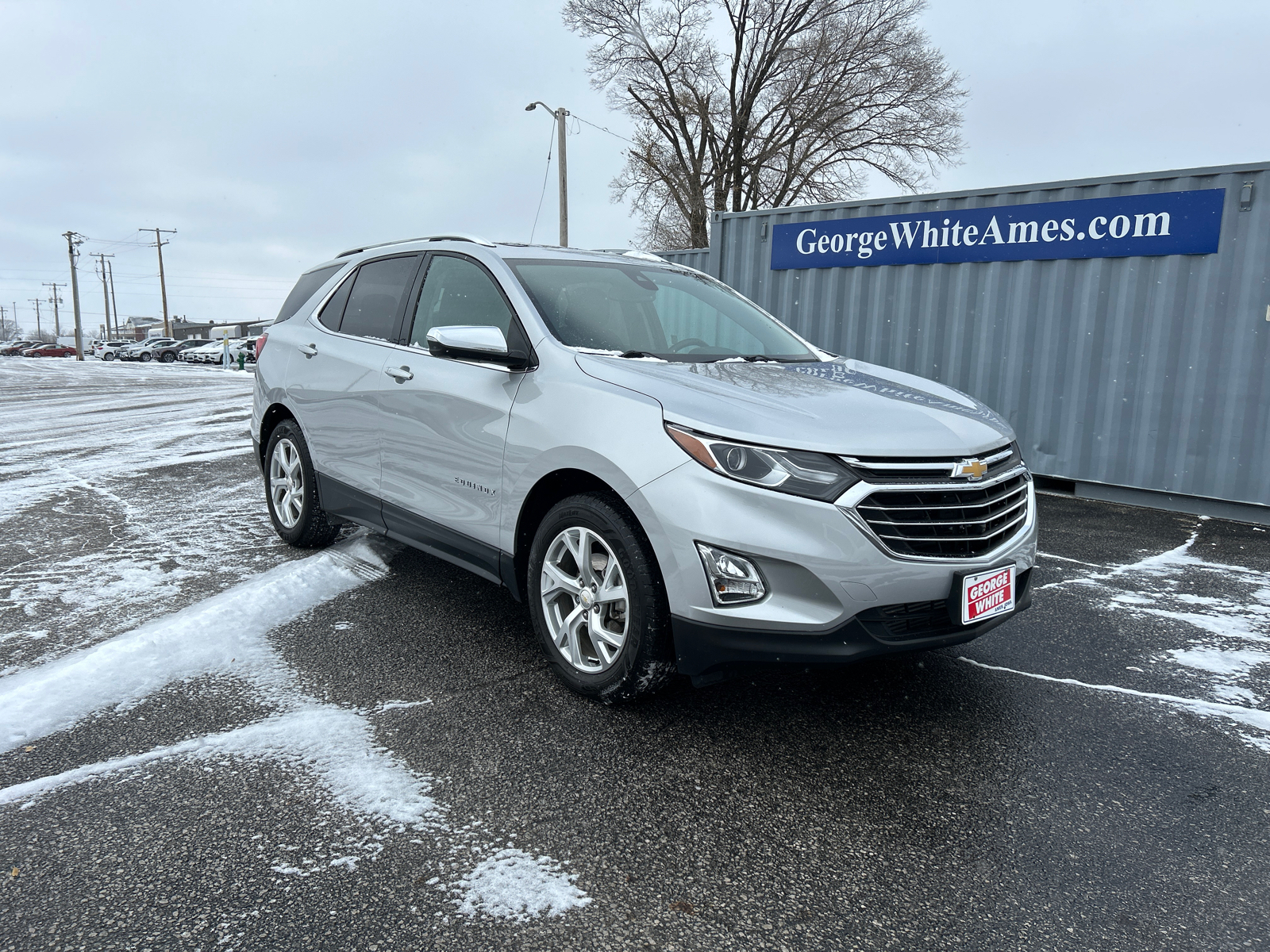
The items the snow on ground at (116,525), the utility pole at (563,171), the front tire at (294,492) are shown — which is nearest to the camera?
the snow on ground at (116,525)

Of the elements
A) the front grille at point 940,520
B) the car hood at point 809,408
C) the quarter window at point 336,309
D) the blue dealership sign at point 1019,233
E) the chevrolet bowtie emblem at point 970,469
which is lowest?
the front grille at point 940,520

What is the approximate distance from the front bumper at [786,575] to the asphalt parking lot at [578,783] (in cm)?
22

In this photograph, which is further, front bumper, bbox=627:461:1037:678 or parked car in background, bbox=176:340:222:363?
parked car in background, bbox=176:340:222:363

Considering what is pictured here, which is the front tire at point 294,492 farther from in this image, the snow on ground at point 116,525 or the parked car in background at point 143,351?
the parked car in background at point 143,351

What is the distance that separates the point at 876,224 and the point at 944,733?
695 cm

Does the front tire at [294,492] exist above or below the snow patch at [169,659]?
above

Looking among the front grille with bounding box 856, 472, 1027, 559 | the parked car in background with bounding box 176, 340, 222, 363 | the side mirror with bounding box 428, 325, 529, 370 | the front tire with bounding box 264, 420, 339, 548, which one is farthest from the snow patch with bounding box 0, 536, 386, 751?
the parked car in background with bounding box 176, 340, 222, 363

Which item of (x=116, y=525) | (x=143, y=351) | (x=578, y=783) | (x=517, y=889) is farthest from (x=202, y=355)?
(x=517, y=889)

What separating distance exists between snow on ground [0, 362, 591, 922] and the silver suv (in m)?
0.74

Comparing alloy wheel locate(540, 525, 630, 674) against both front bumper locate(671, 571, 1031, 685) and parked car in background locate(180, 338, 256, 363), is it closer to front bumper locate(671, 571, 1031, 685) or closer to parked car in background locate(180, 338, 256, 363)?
front bumper locate(671, 571, 1031, 685)

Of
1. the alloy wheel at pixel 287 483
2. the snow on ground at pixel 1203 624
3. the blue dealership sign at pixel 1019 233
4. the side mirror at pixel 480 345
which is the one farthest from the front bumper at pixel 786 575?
the blue dealership sign at pixel 1019 233

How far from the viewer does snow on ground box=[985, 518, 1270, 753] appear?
11.1ft

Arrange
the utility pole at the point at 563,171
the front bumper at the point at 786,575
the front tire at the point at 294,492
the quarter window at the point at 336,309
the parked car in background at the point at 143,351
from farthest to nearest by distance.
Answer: the parked car in background at the point at 143,351 → the utility pole at the point at 563,171 → the front tire at the point at 294,492 → the quarter window at the point at 336,309 → the front bumper at the point at 786,575

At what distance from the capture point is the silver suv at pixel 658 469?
270 cm
